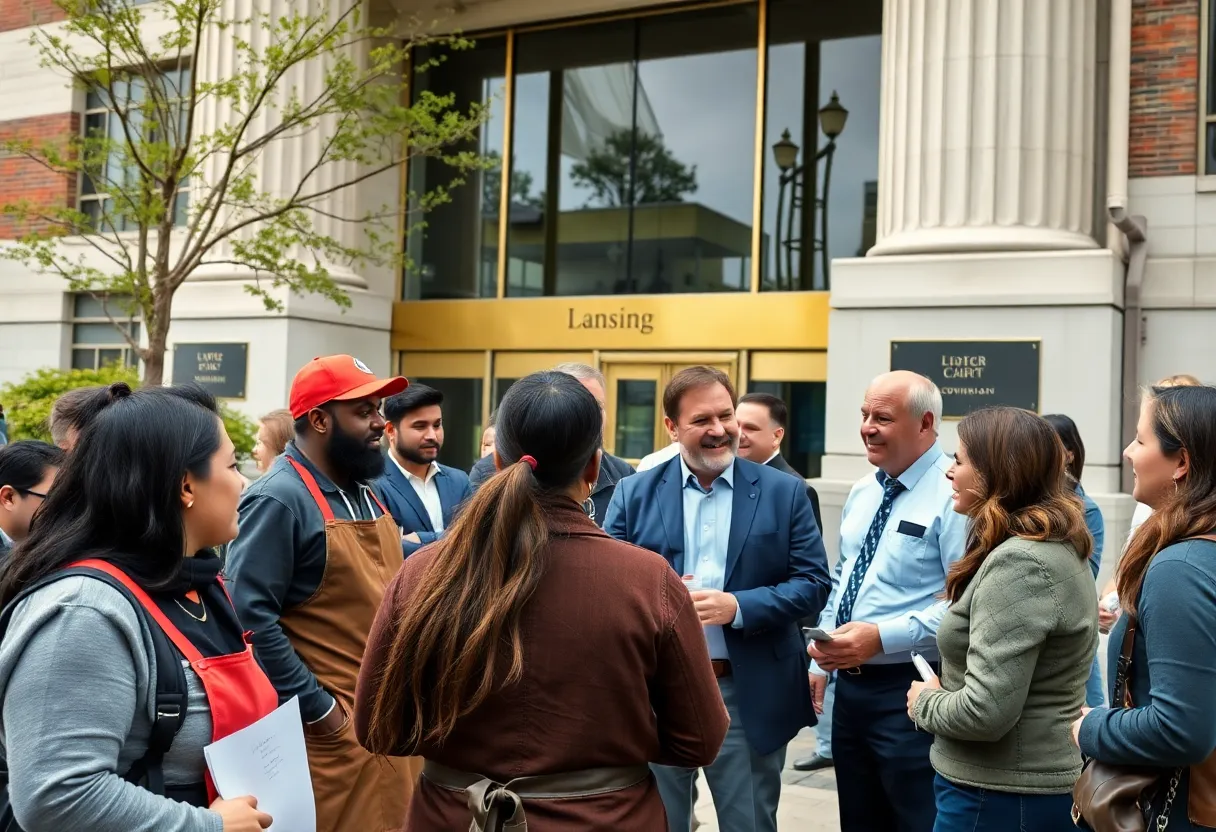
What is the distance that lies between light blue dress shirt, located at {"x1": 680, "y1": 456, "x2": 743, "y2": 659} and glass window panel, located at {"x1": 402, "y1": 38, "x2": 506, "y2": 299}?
38.1 ft

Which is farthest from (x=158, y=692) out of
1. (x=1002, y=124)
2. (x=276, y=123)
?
(x=276, y=123)

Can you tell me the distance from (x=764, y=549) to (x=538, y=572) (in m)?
2.11

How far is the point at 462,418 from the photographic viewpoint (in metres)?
15.7

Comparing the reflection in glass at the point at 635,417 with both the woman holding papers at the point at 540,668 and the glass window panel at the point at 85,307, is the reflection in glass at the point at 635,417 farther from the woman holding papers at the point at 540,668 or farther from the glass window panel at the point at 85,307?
the woman holding papers at the point at 540,668

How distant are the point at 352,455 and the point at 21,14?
17456 mm

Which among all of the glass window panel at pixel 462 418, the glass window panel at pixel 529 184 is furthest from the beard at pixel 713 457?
the glass window panel at pixel 462 418

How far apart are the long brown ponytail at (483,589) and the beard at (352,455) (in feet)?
4.79

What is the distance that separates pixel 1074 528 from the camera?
10.3ft

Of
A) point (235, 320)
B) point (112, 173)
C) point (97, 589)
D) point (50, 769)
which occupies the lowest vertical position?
point (50, 769)

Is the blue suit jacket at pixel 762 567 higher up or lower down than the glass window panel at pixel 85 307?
lower down

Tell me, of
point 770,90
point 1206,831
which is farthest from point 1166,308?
point 1206,831

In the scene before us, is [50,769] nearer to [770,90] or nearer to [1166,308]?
[1166,308]

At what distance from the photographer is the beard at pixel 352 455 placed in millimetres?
3795

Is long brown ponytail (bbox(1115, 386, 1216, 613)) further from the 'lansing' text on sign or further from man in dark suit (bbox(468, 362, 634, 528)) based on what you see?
the 'lansing' text on sign
